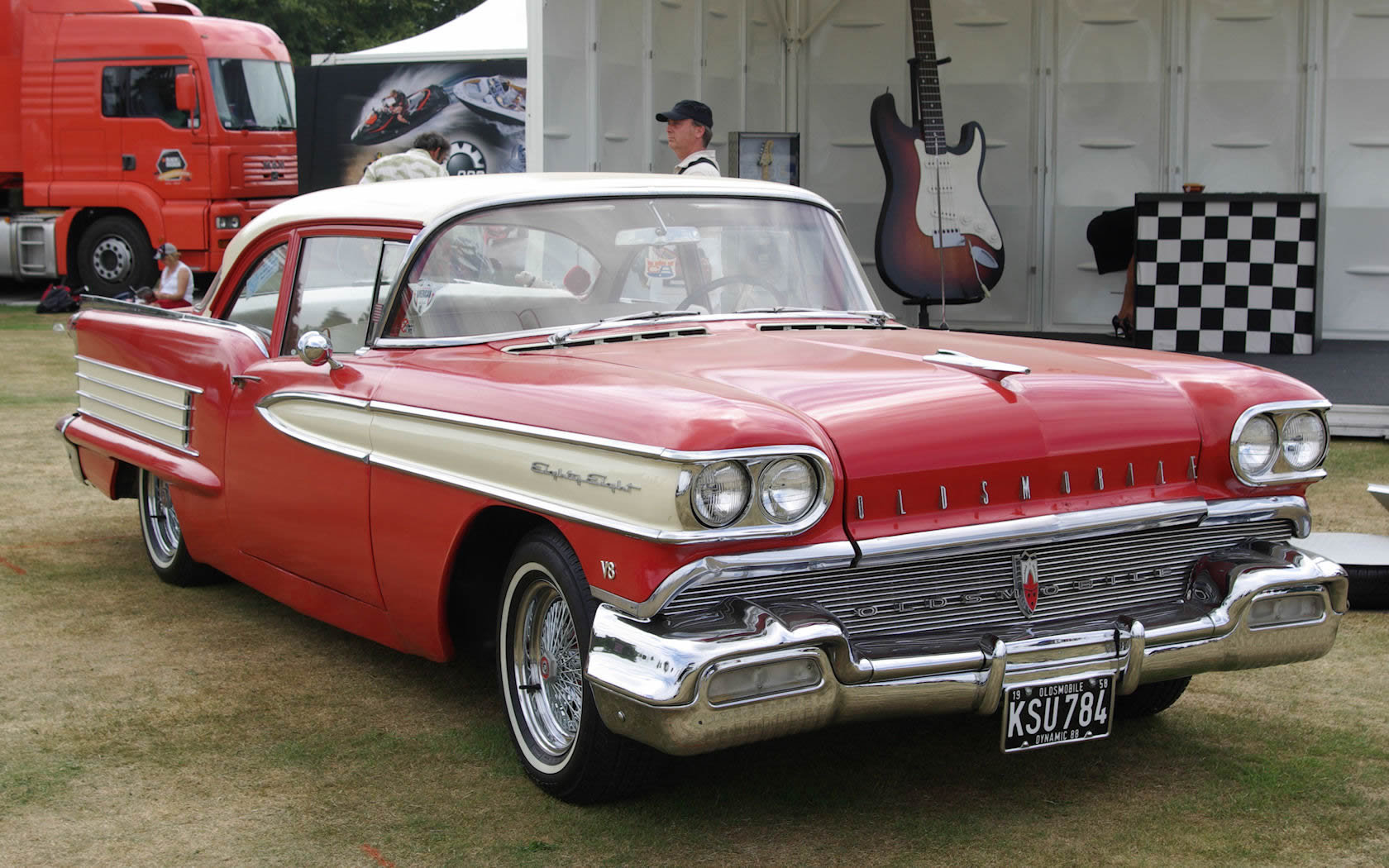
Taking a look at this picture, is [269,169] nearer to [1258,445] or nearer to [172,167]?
[172,167]

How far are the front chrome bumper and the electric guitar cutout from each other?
23.1ft

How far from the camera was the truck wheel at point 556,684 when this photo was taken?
3078 mm

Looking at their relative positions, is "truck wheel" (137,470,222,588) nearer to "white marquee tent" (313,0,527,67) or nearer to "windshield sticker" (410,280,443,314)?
"windshield sticker" (410,280,443,314)

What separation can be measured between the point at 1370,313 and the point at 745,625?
927 cm

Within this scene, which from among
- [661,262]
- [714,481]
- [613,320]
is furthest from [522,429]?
[661,262]

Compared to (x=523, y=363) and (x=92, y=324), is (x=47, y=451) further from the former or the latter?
(x=523, y=363)

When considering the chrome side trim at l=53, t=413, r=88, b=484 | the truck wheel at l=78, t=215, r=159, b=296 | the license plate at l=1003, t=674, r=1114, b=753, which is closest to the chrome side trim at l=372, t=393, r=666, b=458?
the license plate at l=1003, t=674, r=1114, b=753

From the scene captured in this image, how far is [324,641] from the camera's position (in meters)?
4.61

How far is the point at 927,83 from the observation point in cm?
1002

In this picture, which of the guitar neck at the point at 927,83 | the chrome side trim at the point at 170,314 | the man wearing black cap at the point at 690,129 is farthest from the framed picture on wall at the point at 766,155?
the chrome side trim at the point at 170,314

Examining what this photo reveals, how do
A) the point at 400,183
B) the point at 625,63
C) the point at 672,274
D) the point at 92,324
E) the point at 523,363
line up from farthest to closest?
the point at 625,63, the point at 92,324, the point at 400,183, the point at 672,274, the point at 523,363

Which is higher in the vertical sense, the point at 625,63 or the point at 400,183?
the point at 625,63

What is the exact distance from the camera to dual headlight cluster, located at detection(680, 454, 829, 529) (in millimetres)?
2760

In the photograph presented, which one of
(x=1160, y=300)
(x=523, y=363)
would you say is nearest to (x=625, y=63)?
(x=1160, y=300)
